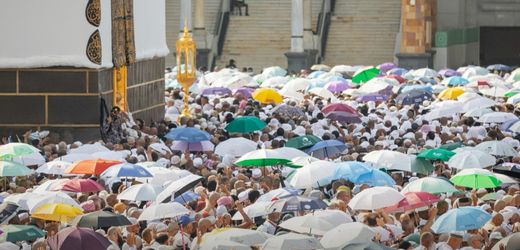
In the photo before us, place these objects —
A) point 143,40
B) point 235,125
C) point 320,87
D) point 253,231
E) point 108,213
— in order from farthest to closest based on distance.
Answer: point 320,87 < point 143,40 < point 235,125 < point 108,213 < point 253,231

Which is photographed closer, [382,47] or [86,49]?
[86,49]

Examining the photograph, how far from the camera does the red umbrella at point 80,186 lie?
25.3 metres

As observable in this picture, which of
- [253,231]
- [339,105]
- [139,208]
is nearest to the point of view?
[253,231]

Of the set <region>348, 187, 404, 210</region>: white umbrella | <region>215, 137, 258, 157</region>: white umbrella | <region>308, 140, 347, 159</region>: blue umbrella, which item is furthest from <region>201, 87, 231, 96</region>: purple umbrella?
<region>348, 187, 404, 210</region>: white umbrella

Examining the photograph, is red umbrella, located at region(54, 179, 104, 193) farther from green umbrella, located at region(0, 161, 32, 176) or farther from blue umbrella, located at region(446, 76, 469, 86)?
blue umbrella, located at region(446, 76, 469, 86)

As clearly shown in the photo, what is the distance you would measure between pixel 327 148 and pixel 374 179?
494cm

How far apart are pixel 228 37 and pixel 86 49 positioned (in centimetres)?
2758

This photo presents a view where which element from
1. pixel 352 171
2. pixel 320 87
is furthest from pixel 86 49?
pixel 352 171

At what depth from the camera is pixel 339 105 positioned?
37250mm

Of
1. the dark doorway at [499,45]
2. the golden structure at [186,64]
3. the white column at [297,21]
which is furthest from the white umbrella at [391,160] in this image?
the dark doorway at [499,45]

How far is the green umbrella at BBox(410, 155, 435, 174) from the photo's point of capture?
92.6ft

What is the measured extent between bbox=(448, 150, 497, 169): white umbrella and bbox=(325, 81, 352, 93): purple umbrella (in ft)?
57.8

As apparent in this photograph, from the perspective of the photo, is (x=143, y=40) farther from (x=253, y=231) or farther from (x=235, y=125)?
(x=253, y=231)

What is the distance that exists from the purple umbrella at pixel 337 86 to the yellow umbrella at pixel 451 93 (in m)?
4.23
